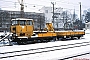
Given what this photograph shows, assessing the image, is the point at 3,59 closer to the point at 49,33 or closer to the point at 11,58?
the point at 11,58

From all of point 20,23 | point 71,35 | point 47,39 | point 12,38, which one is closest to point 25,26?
point 20,23

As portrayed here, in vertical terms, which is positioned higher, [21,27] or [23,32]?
[21,27]

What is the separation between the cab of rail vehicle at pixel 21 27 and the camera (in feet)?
76.8

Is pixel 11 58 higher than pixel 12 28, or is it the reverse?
pixel 12 28

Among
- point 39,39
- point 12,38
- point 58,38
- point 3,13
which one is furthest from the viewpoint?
point 3,13

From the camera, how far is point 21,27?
2362cm

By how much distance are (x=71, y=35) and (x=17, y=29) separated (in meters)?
10.9

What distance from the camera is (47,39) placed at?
1057 inches

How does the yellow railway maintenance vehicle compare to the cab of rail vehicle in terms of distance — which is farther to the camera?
the cab of rail vehicle

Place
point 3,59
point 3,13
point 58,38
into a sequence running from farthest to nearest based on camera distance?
1. point 3,13
2. point 58,38
3. point 3,59

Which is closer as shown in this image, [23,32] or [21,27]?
[21,27]

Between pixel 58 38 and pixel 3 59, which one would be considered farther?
pixel 58 38

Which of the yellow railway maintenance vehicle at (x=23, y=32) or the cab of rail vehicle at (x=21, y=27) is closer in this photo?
the yellow railway maintenance vehicle at (x=23, y=32)

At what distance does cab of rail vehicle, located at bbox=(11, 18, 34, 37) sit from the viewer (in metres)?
23.4
